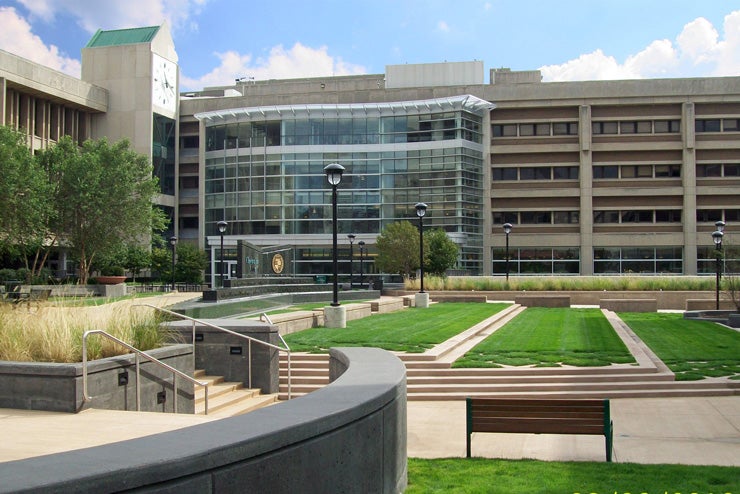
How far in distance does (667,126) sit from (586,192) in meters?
10.6

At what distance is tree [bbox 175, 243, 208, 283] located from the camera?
57.5 m

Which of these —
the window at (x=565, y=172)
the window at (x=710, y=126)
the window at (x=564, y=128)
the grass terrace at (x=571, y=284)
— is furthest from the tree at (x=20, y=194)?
the window at (x=710, y=126)

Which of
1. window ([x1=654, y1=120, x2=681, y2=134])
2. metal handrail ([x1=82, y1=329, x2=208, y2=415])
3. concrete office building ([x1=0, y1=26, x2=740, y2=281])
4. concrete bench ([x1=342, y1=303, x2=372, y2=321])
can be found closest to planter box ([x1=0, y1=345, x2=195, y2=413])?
metal handrail ([x1=82, y1=329, x2=208, y2=415])

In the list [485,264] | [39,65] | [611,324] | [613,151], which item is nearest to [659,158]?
[613,151]

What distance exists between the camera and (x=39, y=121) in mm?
63531

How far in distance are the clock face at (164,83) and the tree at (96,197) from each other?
23.7 meters

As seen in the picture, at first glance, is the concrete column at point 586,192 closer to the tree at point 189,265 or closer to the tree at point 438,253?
the tree at point 438,253

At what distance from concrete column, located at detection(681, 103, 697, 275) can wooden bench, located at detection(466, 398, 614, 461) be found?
6813cm

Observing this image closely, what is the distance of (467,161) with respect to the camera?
67.4 metres

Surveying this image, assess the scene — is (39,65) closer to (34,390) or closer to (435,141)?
(435,141)

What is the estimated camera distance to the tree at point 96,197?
46.1 m

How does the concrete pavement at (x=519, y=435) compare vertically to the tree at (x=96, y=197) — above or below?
below

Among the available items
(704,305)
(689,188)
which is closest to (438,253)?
(704,305)

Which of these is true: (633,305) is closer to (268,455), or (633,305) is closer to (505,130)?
(268,455)
